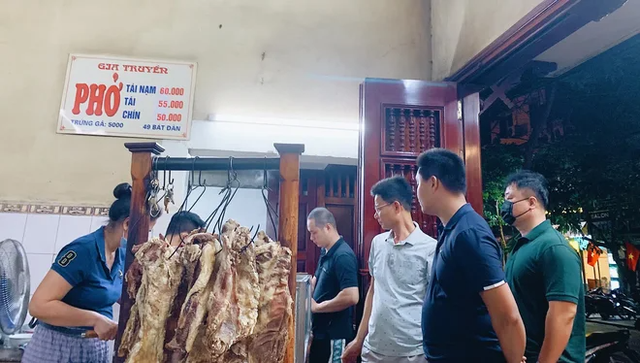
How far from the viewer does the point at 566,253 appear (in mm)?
1442

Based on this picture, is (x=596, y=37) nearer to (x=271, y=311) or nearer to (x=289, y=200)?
(x=289, y=200)

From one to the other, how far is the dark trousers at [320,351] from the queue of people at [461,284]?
20 centimetres

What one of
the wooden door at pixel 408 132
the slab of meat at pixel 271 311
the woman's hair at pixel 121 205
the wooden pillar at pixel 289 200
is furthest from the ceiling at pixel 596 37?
the woman's hair at pixel 121 205

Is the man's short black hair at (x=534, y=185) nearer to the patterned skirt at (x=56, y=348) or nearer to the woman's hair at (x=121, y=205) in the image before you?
the woman's hair at (x=121, y=205)

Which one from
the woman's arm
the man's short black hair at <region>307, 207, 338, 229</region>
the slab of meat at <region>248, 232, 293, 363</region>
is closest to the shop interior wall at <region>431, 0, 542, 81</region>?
the man's short black hair at <region>307, 207, 338, 229</region>

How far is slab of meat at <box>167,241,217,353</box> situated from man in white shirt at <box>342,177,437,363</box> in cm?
105

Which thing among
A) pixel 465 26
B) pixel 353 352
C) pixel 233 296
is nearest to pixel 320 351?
pixel 353 352

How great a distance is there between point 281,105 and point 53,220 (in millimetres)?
1557

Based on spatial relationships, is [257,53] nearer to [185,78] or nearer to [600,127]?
[185,78]

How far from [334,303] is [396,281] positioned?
49 cm

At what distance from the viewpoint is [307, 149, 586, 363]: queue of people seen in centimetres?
125

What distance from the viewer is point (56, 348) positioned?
4.60 ft

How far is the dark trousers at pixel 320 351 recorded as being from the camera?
221 centimetres

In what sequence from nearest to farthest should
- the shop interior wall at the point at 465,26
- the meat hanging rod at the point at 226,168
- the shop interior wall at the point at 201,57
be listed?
the meat hanging rod at the point at 226,168, the shop interior wall at the point at 465,26, the shop interior wall at the point at 201,57
